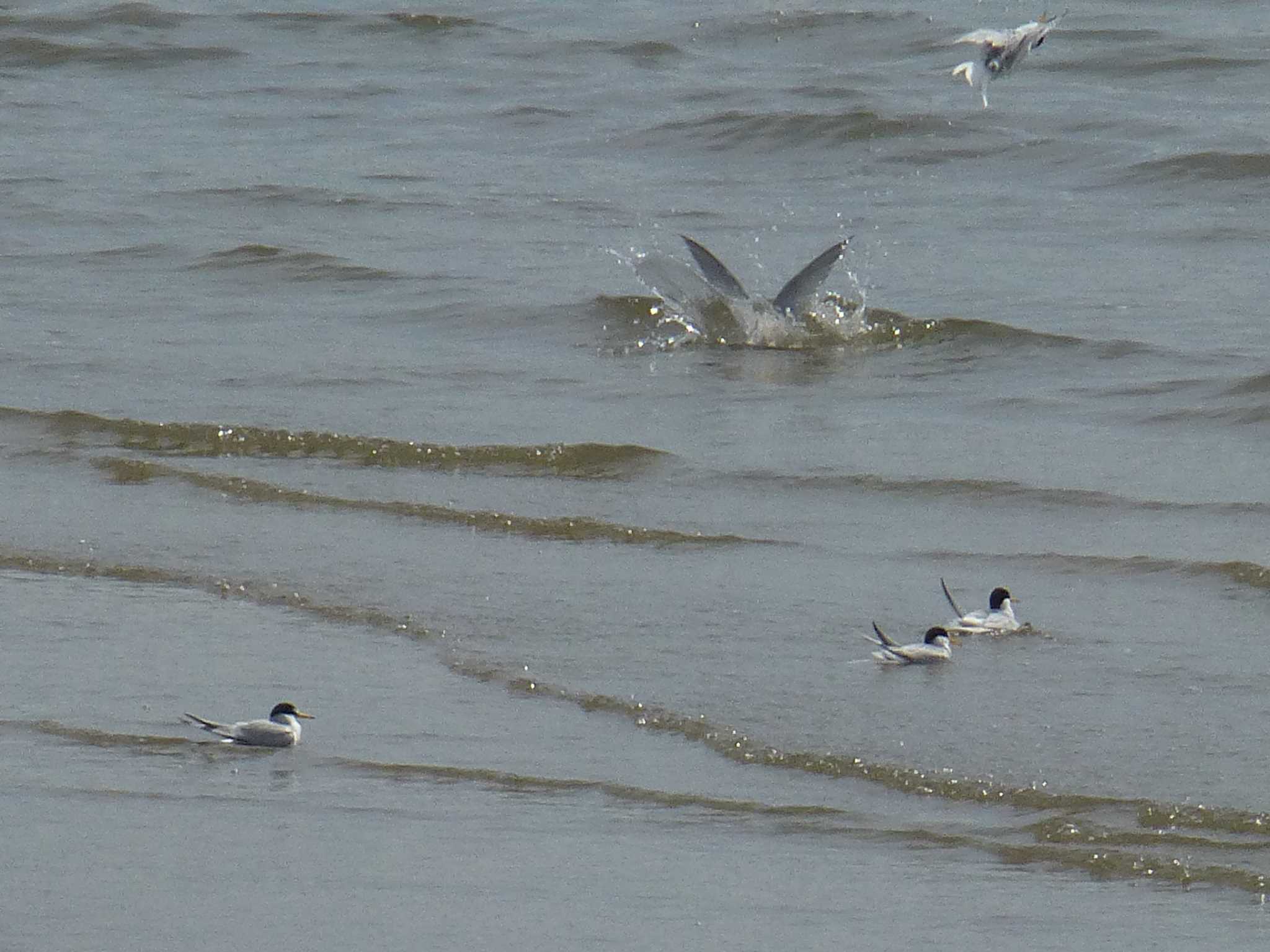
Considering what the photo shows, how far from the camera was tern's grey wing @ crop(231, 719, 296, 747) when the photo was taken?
5.88 meters

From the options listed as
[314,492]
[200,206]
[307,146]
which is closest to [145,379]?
[314,492]

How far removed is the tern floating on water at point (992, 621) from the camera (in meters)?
6.80

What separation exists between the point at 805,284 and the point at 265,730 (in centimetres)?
672

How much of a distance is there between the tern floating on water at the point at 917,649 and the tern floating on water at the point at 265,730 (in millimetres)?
1594

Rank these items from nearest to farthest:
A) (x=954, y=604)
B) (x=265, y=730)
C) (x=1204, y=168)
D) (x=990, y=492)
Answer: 1. (x=265, y=730)
2. (x=954, y=604)
3. (x=990, y=492)
4. (x=1204, y=168)

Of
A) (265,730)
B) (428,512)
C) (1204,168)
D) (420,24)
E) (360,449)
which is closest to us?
(265,730)

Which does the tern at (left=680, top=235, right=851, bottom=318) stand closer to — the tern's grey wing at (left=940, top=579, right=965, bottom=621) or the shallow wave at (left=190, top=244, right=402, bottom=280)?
the shallow wave at (left=190, top=244, right=402, bottom=280)

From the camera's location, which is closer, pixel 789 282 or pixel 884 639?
pixel 884 639

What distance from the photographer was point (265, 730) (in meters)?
5.88

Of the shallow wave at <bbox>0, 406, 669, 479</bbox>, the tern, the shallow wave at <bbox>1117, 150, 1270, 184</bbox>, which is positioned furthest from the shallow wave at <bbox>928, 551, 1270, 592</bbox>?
the shallow wave at <bbox>1117, 150, 1270, 184</bbox>

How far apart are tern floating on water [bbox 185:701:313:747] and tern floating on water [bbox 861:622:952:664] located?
5.23 ft

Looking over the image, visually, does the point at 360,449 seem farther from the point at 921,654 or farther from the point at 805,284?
the point at 921,654

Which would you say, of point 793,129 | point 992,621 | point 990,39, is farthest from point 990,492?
point 793,129

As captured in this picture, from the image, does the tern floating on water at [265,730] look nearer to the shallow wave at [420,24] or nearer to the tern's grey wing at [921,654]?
the tern's grey wing at [921,654]
